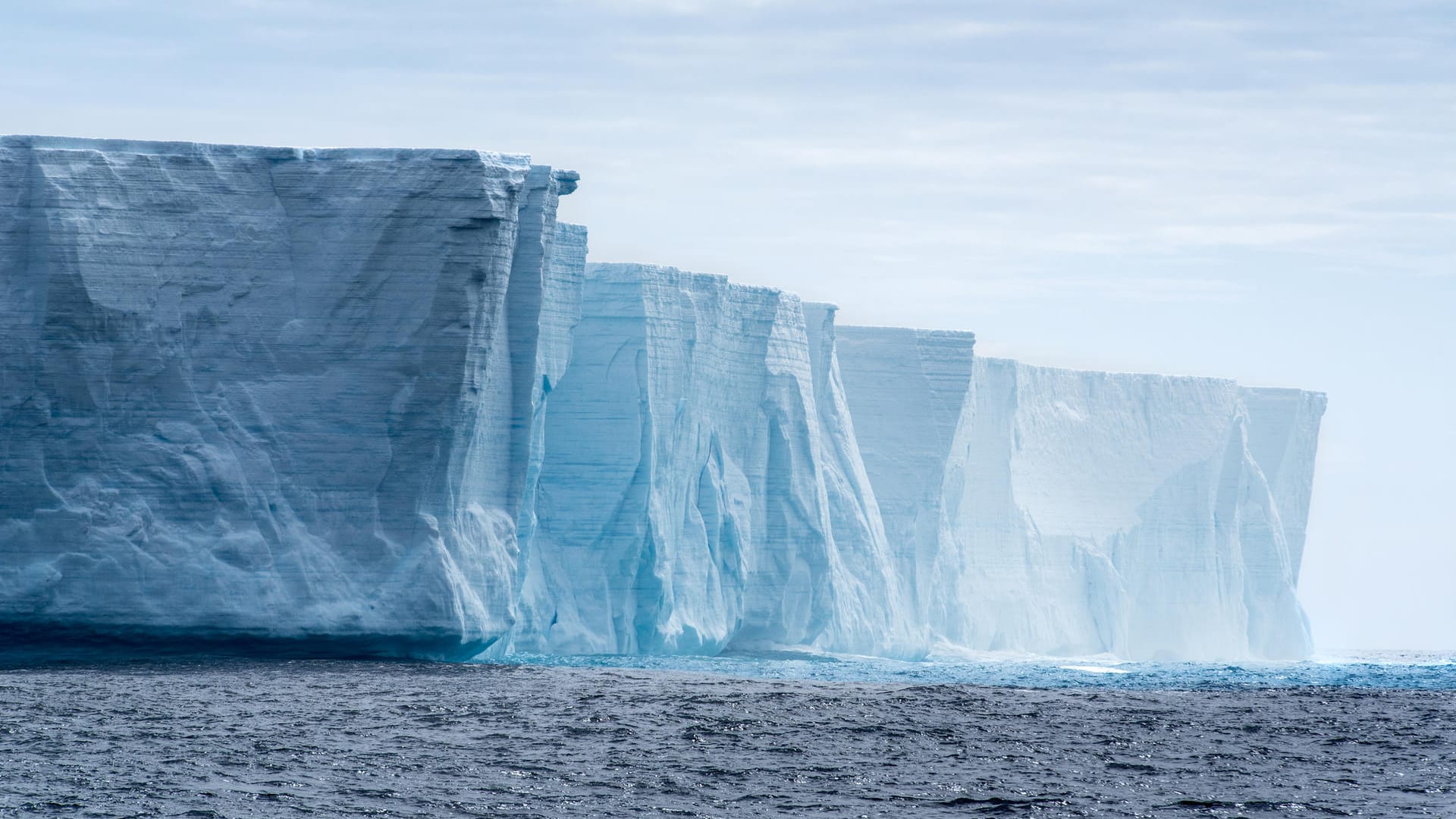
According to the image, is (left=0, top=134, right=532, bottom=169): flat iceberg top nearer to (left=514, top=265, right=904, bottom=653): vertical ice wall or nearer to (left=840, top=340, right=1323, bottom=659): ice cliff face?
(left=514, top=265, right=904, bottom=653): vertical ice wall

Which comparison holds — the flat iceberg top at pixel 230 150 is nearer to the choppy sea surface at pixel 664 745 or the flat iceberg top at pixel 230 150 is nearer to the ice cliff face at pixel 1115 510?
the choppy sea surface at pixel 664 745

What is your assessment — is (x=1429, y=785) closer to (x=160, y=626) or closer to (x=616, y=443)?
(x=160, y=626)

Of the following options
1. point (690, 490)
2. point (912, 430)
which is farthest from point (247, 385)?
point (912, 430)

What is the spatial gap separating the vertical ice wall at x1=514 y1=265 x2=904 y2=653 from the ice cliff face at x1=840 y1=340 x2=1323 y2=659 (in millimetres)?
4478

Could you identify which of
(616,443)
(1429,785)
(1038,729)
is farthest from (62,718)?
(616,443)

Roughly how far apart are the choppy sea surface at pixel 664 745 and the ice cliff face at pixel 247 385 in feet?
2.13

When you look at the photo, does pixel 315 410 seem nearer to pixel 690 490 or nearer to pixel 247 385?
pixel 247 385

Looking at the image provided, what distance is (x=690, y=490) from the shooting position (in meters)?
28.5

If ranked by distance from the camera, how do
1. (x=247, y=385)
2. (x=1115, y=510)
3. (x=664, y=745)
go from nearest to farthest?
(x=664, y=745)
(x=247, y=385)
(x=1115, y=510)

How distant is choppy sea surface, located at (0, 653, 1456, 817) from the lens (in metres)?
11.4

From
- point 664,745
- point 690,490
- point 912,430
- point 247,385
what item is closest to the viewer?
point 664,745

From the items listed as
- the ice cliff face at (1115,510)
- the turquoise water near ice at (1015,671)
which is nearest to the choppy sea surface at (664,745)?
the turquoise water near ice at (1015,671)

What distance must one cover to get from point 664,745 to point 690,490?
14.8 meters

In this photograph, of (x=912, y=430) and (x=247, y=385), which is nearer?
(x=247, y=385)
